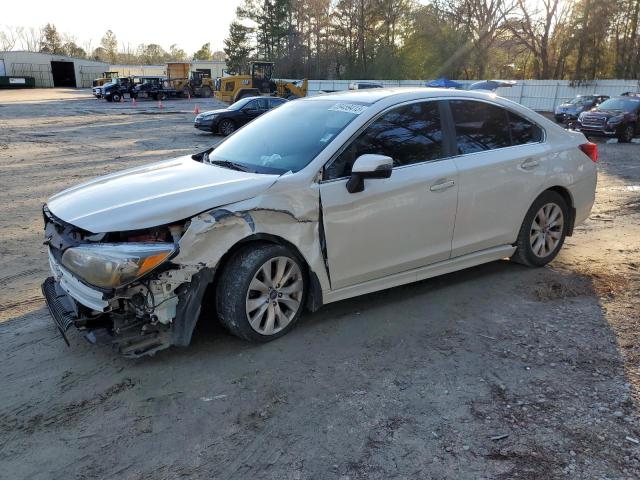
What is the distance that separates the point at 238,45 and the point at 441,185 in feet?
233

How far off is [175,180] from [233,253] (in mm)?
787

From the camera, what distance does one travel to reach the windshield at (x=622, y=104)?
1961 cm

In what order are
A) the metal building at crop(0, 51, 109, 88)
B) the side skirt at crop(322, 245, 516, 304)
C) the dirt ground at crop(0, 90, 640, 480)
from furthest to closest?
the metal building at crop(0, 51, 109, 88) < the side skirt at crop(322, 245, 516, 304) < the dirt ground at crop(0, 90, 640, 480)

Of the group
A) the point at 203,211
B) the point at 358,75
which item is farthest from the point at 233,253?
the point at 358,75

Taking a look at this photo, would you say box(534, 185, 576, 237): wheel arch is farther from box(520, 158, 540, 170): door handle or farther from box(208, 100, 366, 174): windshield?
box(208, 100, 366, 174): windshield

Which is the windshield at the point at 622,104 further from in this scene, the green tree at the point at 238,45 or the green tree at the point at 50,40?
the green tree at the point at 50,40

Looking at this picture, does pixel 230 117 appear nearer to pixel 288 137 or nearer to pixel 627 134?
pixel 627 134

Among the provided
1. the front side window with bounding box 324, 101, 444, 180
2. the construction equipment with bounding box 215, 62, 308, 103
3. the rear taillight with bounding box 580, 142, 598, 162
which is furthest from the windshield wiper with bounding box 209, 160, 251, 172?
the construction equipment with bounding box 215, 62, 308, 103

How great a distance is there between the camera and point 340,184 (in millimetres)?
3957

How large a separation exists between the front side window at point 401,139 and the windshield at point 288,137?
18cm

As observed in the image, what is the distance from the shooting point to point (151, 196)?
11.9 feet

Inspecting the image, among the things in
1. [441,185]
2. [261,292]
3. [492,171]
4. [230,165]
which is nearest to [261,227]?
[261,292]

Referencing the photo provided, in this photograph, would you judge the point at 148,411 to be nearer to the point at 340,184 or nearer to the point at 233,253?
the point at 233,253

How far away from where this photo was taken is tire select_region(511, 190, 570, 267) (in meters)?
5.17
